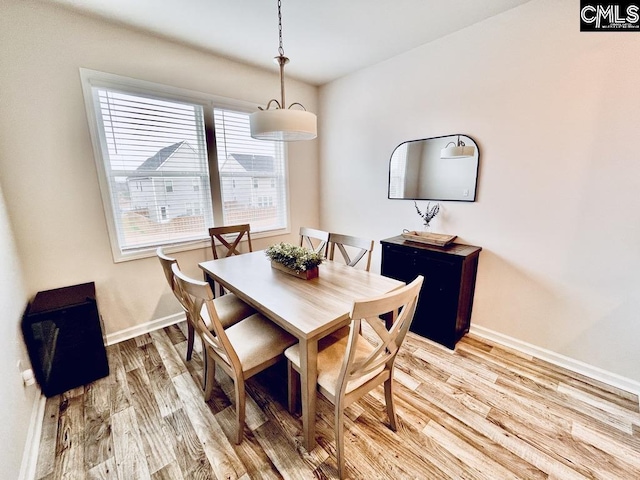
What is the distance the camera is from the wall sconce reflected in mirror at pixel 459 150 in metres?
2.30

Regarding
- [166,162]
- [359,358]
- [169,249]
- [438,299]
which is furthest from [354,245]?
[166,162]

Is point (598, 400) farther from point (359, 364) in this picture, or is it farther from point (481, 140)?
point (481, 140)

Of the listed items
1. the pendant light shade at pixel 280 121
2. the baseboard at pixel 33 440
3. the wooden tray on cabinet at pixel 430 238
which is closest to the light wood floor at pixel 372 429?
the baseboard at pixel 33 440

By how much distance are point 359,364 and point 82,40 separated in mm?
2957

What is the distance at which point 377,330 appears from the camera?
1.17m

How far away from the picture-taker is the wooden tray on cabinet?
2355 millimetres

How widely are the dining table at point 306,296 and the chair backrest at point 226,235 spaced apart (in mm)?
529

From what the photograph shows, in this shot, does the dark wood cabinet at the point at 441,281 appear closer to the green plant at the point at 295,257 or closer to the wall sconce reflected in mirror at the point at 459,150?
the wall sconce reflected in mirror at the point at 459,150

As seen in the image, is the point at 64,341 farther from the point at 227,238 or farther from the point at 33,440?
the point at 227,238

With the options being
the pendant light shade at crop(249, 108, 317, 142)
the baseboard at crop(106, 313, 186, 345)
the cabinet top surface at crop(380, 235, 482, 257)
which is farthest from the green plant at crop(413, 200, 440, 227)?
the baseboard at crop(106, 313, 186, 345)

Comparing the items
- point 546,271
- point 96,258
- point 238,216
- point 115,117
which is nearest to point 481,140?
point 546,271

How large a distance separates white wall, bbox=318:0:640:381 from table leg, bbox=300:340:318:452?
1.87 meters

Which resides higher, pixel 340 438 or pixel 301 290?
pixel 301 290

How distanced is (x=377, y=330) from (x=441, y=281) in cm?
131
